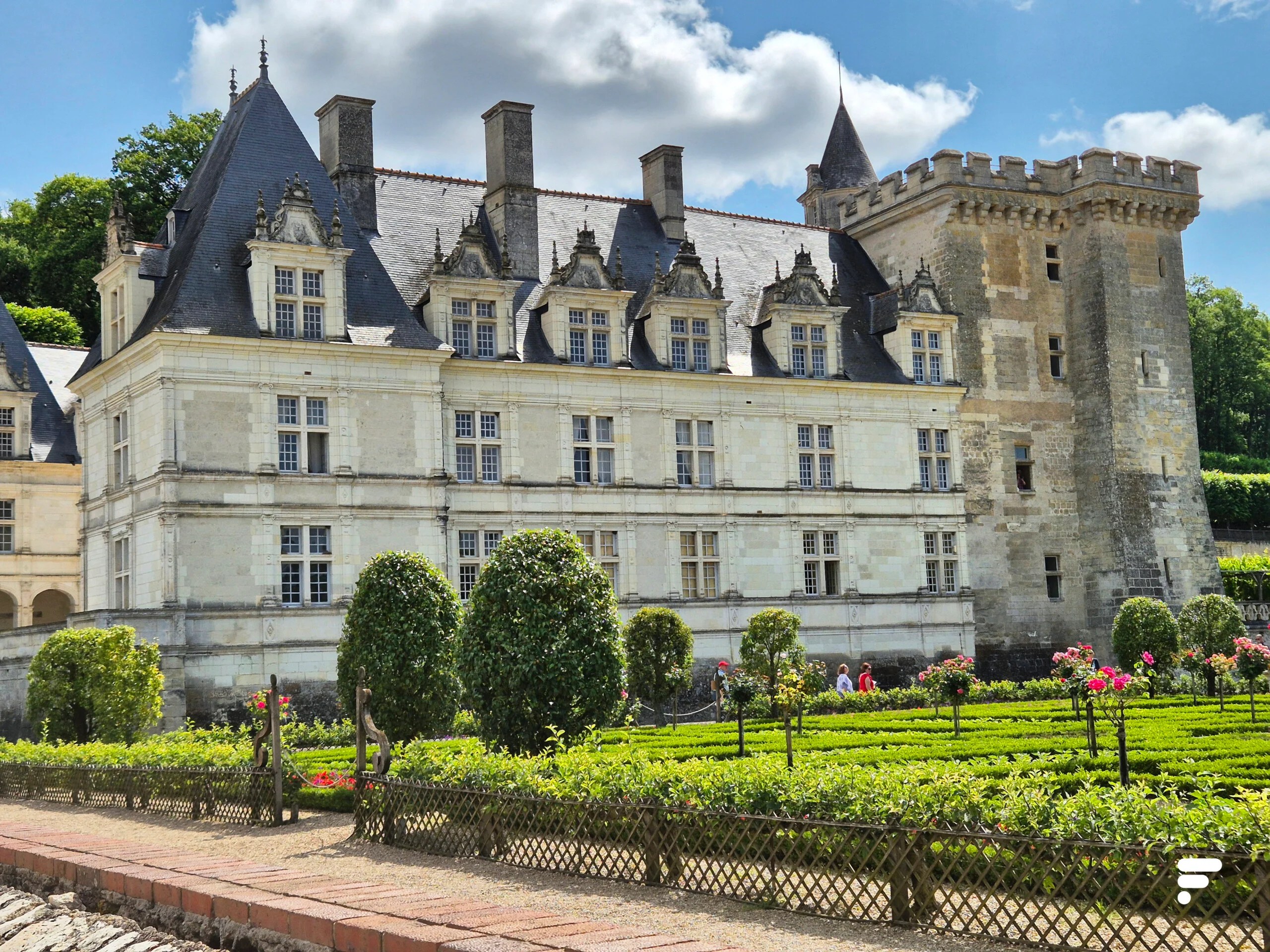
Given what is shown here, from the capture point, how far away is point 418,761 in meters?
14.5

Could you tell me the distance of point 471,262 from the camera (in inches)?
1351

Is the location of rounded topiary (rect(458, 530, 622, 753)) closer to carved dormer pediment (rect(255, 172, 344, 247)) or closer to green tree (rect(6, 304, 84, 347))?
carved dormer pediment (rect(255, 172, 344, 247))

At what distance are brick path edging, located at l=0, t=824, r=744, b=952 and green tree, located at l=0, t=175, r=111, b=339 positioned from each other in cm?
4486

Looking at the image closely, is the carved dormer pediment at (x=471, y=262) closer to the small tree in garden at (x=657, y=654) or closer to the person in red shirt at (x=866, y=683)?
the small tree in garden at (x=657, y=654)

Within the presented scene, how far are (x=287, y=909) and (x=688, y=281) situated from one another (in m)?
28.7

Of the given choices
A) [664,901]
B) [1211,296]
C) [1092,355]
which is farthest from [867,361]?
[1211,296]

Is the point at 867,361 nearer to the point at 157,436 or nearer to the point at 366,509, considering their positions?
the point at 366,509

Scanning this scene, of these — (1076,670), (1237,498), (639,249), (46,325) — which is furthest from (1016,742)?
(1237,498)

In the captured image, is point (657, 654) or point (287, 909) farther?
point (657, 654)

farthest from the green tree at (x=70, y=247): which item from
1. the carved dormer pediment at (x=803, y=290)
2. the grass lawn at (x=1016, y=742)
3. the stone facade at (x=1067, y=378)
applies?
the grass lawn at (x=1016, y=742)

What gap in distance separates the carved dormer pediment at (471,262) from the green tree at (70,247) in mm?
25530

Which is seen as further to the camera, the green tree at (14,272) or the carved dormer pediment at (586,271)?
the green tree at (14,272)

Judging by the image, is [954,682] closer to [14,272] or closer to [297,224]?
[297,224]

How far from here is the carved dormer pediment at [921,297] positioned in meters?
40.8
